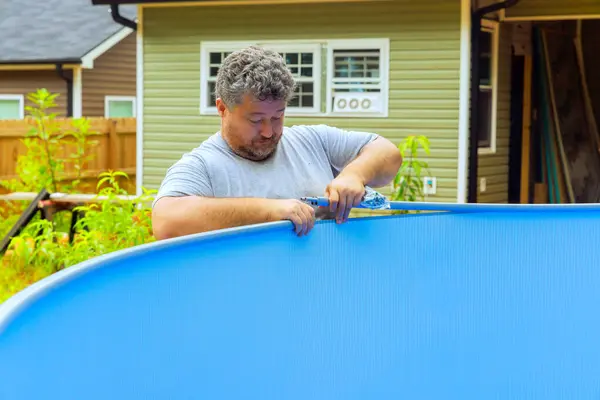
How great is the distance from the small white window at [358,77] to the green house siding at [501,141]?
145 centimetres

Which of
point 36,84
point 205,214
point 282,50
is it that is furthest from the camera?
point 36,84

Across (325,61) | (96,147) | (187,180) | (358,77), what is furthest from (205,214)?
(96,147)

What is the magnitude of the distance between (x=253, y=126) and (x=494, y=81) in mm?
10947

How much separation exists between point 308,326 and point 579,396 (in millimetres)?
928

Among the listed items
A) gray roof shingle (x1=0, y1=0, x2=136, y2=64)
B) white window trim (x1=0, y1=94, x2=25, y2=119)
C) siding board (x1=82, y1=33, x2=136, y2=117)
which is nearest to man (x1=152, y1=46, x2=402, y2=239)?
→ gray roof shingle (x1=0, y1=0, x2=136, y2=64)

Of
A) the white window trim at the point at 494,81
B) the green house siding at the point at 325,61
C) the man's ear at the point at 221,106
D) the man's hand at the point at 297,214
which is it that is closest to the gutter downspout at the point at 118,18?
the green house siding at the point at 325,61

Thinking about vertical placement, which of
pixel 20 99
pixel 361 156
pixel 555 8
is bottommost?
pixel 361 156

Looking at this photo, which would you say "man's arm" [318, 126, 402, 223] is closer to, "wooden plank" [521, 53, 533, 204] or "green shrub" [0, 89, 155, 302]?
"green shrub" [0, 89, 155, 302]

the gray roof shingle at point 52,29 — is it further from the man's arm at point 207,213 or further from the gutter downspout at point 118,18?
the man's arm at point 207,213

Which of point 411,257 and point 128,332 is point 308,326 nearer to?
point 411,257

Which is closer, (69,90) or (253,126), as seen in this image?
(253,126)

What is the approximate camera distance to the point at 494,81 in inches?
531

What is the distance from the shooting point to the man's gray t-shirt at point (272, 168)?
2871 mm

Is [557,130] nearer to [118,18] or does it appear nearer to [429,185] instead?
[429,185]
